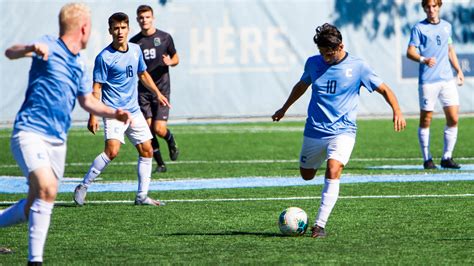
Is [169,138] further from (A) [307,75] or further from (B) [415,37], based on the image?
(A) [307,75]

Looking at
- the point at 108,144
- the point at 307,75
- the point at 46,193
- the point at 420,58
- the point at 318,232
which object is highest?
the point at 307,75

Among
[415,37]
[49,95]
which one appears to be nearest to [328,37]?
[49,95]

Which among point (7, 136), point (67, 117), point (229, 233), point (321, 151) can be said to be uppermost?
point (67, 117)

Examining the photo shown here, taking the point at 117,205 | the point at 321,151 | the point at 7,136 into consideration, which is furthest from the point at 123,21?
the point at 7,136

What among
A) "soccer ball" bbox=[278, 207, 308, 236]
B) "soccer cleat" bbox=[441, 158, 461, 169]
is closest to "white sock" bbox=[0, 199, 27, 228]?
"soccer ball" bbox=[278, 207, 308, 236]

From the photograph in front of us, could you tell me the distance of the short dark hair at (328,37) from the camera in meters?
10.1

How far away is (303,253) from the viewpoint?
9086 mm

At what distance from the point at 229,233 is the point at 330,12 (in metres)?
17.2

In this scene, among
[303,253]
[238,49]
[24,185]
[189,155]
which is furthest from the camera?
[238,49]

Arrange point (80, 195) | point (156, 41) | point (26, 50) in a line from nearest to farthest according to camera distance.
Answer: point (26, 50), point (80, 195), point (156, 41)

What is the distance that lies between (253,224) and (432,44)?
6.22 m

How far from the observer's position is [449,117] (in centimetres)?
1644

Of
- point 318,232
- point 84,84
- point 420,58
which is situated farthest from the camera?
point 420,58

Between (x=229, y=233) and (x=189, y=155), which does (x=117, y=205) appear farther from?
(x=189, y=155)
